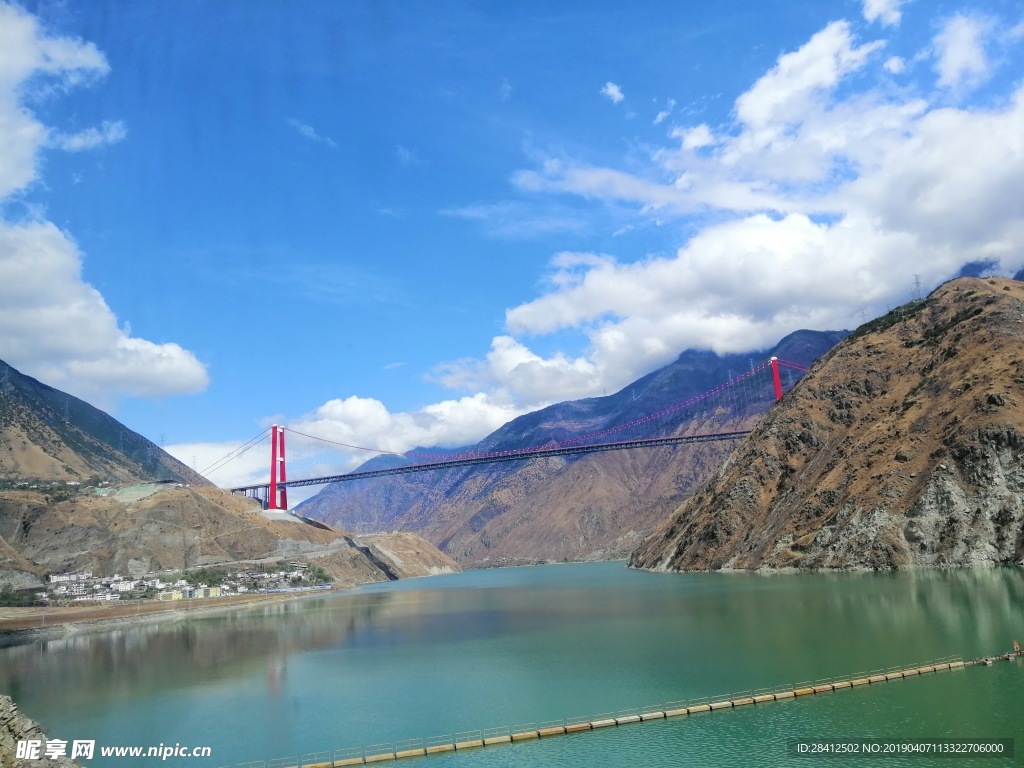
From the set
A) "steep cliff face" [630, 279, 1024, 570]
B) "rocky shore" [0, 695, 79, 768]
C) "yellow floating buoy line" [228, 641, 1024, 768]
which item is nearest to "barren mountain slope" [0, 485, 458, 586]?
"steep cliff face" [630, 279, 1024, 570]

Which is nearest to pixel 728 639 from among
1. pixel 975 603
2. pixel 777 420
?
pixel 975 603

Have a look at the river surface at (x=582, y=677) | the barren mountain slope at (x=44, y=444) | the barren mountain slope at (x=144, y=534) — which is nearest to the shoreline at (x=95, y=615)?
the river surface at (x=582, y=677)

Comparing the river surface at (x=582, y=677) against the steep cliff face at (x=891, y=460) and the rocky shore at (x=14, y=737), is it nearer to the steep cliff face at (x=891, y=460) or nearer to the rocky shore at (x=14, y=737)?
the rocky shore at (x=14, y=737)

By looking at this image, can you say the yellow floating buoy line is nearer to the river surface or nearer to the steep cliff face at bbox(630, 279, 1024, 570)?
the river surface

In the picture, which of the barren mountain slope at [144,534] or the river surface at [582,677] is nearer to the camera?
the river surface at [582,677]

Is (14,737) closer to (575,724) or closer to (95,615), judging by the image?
(575,724)

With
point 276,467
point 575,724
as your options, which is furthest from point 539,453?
point 575,724

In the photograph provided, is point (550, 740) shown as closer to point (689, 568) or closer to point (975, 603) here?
point (975, 603)
